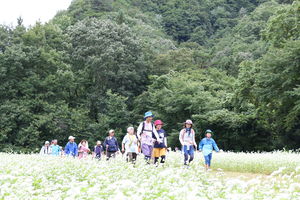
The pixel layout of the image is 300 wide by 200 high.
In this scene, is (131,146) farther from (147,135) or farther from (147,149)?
(147,135)

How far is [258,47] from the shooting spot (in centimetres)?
6028

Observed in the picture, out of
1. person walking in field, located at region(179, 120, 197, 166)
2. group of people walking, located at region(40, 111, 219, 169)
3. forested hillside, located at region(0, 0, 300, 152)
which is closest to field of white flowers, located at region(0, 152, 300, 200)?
group of people walking, located at region(40, 111, 219, 169)

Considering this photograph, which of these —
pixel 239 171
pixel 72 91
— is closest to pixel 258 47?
pixel 72 91

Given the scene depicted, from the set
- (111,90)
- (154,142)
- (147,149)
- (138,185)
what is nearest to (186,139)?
(154,142)

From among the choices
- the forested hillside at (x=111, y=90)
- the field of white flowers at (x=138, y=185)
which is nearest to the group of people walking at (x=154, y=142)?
the field of white flowers at (x=138, y=185)

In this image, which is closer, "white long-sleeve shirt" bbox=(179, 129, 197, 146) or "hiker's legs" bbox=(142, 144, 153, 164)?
"hiker's legs" bbox=(142, 144, 153, 164)

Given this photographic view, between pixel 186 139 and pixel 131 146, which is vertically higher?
pixel 186 139

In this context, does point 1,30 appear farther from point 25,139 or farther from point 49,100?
point 25,139

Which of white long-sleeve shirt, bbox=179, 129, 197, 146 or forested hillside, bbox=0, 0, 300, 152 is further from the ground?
forested hillside, bbox=0, 0, 300, 152

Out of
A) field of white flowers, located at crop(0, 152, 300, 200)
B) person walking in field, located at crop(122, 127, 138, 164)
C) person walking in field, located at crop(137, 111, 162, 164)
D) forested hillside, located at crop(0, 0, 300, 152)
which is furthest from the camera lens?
forested hillside, located at crop(0, 0, 300, 152)

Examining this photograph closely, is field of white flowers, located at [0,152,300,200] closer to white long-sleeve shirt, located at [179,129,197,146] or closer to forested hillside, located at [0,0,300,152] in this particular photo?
white long-sleeve shirt, located at [179,129,197,146]

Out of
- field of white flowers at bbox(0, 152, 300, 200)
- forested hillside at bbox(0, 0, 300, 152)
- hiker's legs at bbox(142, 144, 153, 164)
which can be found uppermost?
forested hillside at bbox(0, 0, 300, 152)

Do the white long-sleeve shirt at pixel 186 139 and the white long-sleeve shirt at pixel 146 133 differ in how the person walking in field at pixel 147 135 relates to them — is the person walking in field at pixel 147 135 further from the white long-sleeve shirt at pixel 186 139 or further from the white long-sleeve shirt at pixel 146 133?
the white long-sleeve shirt at pixel 186 139

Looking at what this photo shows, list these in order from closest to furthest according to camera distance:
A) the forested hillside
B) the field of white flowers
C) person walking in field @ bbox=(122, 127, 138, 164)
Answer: the field of white flowers → person walking in field @ bbox=(122, 127, 138, 164) → the forested hillside
